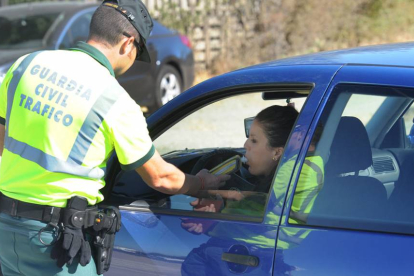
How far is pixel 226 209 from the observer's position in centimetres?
277

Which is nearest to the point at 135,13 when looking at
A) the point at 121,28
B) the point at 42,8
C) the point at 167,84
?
the point at 121,28

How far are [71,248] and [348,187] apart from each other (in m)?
0.98

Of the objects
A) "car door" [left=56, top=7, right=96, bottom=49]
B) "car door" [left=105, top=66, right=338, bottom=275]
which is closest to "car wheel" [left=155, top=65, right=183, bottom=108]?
"car door" [left=56, top=7, right=96, bottom=49]

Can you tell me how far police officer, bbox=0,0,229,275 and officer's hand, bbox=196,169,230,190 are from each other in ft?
0.91

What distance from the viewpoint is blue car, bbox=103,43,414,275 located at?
231cm

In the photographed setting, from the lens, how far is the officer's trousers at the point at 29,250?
2508 millimetres

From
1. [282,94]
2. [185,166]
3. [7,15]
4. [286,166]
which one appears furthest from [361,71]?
[7,15]

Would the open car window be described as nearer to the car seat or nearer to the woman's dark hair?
the woman's dark hair

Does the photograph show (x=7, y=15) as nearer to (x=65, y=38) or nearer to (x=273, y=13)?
(x=65, y=38)

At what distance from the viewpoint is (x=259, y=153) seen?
3.04 metres

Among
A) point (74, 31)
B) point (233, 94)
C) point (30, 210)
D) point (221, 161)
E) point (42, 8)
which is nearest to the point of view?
point (30, 210)

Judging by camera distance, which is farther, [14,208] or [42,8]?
[42,8]

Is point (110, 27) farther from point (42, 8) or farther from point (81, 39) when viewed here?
point (42, 8)

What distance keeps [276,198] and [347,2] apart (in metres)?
12.6
